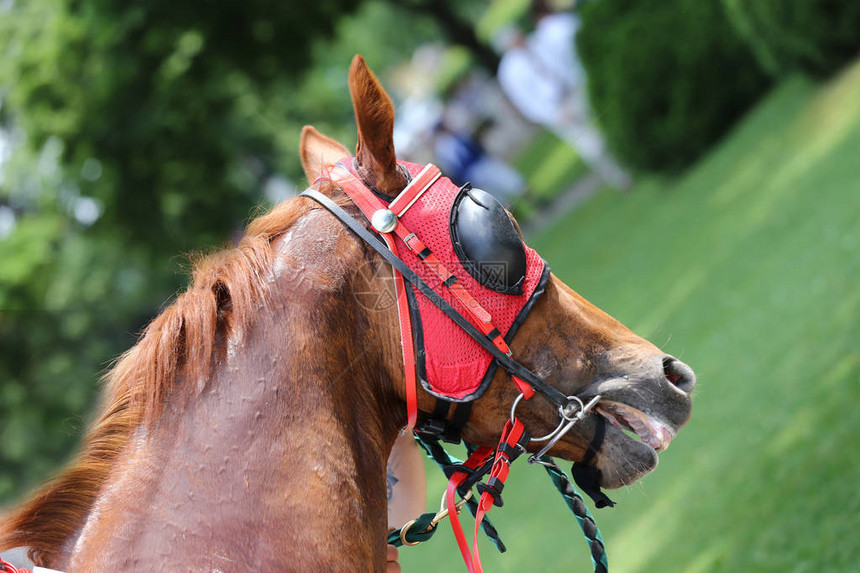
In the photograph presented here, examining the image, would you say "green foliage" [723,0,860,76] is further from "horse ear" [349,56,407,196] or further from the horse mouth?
"horse ear" [349,56,407,196]

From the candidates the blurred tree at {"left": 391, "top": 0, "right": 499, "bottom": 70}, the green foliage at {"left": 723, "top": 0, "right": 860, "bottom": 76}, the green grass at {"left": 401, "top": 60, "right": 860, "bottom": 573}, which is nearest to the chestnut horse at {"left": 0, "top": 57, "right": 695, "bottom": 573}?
the green grass at {"left": 401, "top": 60, "right": 860, "bottom": 573}

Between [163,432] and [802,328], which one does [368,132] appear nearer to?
[163,432]

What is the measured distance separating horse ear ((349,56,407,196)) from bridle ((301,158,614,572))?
4cm

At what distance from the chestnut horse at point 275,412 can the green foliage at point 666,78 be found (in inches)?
447

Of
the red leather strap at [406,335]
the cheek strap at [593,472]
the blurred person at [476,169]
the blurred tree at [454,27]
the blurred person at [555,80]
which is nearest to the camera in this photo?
the red leather strap at [406,335]

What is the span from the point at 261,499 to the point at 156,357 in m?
0.50

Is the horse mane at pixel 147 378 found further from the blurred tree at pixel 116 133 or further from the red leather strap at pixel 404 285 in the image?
the blurred tree at pixel 116 133

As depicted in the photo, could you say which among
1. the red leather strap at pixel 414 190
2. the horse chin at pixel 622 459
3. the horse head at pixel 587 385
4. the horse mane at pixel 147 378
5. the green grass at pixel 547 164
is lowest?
the green grass at pixel 547 164

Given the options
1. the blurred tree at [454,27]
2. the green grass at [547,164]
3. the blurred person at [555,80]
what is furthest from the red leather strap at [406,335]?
the blurred tree at [454,27]

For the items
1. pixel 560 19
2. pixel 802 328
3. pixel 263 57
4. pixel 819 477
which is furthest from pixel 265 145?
pixel 819 477

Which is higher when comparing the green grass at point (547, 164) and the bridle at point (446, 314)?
the bridle at point (446, 314)

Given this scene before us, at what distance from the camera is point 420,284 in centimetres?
245

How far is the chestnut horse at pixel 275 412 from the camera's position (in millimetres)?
2172

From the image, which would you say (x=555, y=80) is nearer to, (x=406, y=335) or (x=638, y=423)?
(x=638, y=423)
